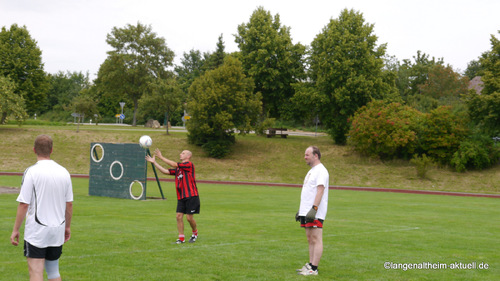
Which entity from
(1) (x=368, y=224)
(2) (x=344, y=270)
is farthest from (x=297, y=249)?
(1) (x=368, y=224)

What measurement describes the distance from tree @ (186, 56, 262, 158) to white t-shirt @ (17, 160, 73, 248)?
44.3 meters

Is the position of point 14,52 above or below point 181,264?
above

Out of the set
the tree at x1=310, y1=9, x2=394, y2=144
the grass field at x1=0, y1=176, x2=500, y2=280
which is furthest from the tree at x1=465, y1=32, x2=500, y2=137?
the grass field at x1=0, y1=176, x2=500, y2=280

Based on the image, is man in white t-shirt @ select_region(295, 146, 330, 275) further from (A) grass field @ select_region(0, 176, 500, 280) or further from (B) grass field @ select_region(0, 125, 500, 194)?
(B) grass field @ select_region(0, 125, 500, 194)

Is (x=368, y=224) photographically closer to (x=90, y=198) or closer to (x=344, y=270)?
(x=344, y=270)

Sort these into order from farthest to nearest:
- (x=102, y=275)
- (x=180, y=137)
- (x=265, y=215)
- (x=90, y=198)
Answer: (x=180, y=137), (x=90, y=198), (x=265, y=215), (x=102, y=275)

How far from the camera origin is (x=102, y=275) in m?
8.73

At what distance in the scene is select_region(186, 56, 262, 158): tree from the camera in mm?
51188

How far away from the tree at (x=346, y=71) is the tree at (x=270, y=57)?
3633 mm

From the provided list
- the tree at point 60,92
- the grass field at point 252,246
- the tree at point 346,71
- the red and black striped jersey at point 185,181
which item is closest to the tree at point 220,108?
the tree at point 346,71

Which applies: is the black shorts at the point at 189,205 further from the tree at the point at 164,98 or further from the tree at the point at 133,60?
the tree at the point at 133,60

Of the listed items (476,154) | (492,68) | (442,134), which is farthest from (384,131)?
(492,68)

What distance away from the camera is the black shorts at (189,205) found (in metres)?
11.8

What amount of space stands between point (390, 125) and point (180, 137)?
22.5 metres
